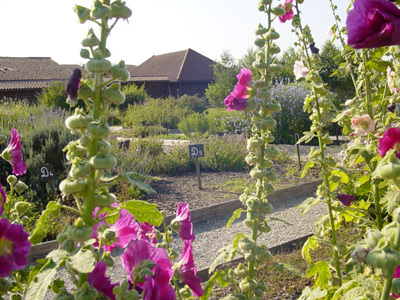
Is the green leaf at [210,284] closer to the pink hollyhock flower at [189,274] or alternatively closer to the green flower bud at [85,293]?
the pink hollyhock flower at [189,274]

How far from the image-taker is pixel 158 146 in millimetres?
9734

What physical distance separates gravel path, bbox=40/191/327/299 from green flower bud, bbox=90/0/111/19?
3580 millimetres

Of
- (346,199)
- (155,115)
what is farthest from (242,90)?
(155,115)

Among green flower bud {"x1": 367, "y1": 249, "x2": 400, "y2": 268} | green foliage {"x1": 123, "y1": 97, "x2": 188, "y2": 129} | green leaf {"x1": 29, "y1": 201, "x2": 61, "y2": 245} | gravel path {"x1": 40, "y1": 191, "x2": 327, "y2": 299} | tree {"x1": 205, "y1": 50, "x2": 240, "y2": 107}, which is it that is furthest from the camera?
tree {"x1": 205, "y1": 50, "x2": 240, "y2": 107}

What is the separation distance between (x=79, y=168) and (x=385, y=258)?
503mm

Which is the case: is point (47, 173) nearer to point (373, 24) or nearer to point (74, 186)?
point (74, 186)

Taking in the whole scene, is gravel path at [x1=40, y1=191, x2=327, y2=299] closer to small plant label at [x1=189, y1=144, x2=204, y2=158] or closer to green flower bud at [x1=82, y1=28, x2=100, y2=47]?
small plant label at [x1=189, y1=144, x2=204, y2=158]

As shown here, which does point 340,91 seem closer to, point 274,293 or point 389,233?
point 274,293

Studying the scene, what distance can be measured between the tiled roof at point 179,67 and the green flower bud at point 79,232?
31481mm

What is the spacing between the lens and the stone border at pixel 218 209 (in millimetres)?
4508

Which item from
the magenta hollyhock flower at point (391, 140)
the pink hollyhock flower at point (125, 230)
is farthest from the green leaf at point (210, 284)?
the magenta hollyhock flower at point (391, 140)

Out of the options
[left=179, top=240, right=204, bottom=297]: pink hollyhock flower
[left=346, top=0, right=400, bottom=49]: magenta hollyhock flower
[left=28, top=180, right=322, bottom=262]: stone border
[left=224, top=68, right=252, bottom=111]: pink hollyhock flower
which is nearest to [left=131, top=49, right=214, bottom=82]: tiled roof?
[left=28, top=180, right=322, bottom=262]: stone border

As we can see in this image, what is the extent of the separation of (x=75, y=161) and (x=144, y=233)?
1.69 feet

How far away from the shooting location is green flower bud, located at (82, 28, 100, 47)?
79cm
